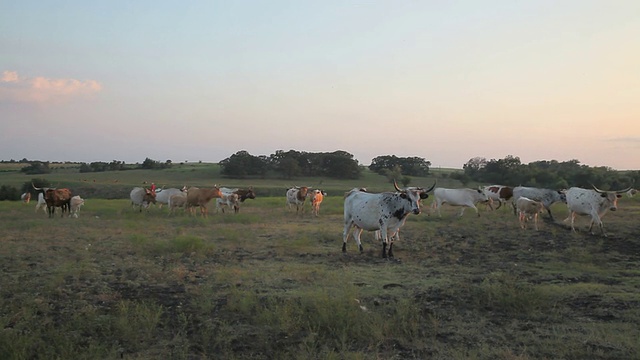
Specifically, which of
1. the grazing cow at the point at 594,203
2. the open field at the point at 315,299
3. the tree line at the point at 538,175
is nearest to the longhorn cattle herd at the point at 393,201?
the grazing cow at the point at 594,203

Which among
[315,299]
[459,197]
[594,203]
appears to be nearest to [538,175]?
[459,197]

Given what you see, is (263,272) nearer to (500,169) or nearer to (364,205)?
(364,205)

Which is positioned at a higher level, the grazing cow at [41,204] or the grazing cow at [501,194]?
the grazing cow at [501,194]

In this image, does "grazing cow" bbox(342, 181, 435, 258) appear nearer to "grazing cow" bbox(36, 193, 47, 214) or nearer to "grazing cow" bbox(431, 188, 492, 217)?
"grazing cow" bbox(431, 188, 492, 217)

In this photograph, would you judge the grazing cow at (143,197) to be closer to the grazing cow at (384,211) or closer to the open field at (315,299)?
the open field at (315,299)

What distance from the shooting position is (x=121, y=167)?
9306cm

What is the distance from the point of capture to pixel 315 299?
7.40 metres

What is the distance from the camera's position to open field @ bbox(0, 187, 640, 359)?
234 inches

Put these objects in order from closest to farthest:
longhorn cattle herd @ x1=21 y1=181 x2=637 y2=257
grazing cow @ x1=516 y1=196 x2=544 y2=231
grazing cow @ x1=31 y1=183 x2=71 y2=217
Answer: longhorn cattle herd @ x1=21 y1=181 x2=637 y2=257 < grazing cow @ x1=516 y1=196 x2=544 y2=231 < grazing cow @ x1=31 y1=183 x2=71 y2=217

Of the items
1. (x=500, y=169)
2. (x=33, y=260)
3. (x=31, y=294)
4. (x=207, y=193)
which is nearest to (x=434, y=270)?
(x=31, y=294)

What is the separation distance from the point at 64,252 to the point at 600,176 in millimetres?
53230

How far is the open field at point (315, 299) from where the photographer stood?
234 inches

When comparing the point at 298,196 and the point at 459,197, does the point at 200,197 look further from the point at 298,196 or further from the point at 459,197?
the point at 459,197

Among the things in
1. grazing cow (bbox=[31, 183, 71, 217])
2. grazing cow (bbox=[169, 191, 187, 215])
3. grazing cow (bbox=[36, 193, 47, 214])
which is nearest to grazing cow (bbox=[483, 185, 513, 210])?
grazing cow (bbox=[169, 191, 187, 215])
